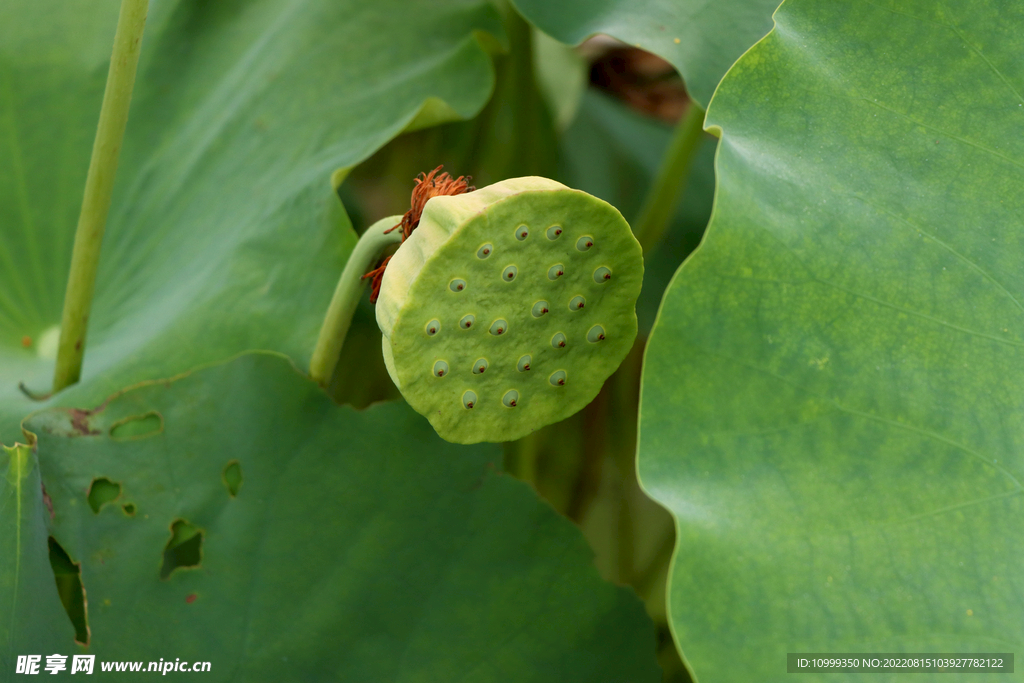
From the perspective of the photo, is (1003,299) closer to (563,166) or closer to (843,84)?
(843,84)

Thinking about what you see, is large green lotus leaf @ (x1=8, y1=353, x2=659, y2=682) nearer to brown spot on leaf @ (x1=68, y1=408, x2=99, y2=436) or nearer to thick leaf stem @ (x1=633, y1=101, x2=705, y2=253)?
brown spot on leaf @ (x1=68, y1=408, x2=99, y2=436)

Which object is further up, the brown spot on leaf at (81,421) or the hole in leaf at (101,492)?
the brown spot on leaf at (81,421)

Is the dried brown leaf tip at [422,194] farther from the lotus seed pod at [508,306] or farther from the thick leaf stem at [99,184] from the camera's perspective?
the thick leaf stem at [99,184]

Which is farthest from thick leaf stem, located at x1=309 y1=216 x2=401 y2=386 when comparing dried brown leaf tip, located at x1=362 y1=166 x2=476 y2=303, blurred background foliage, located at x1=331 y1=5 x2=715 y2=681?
blurred background foliage, located at x1=331 y1=5 x2=715 y2=681

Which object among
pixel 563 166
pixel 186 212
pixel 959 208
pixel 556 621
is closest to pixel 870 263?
pixel 959 208

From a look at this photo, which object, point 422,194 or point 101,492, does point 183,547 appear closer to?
point 101,492

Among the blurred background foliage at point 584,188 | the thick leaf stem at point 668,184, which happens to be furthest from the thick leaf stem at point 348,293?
the thick leaf stem at point 668,184
